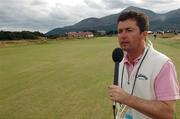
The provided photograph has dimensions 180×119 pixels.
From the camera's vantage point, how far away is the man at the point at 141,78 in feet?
11.8

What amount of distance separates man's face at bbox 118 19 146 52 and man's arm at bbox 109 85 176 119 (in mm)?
476

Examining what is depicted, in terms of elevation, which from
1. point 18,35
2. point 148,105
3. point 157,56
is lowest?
point 18,35

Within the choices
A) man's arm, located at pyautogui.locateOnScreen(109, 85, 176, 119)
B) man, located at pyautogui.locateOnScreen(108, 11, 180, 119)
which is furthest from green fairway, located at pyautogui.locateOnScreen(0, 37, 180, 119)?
man's arm, located at pyautogui.locateOnScreen(109, 85, 176, 119)

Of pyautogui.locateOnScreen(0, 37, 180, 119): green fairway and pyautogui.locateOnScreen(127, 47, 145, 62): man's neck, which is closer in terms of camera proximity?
pyautogui.locateOnScreen(127, 47, 145, 62): man's neck

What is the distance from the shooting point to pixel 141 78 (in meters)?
3.79

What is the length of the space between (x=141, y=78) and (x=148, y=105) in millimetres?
290

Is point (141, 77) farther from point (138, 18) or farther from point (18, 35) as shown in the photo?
point (18, 35)

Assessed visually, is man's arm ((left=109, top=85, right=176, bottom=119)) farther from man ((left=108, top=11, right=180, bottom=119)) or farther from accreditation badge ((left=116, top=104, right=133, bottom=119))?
accreditation badge ((left=116, top=104, right=133, bottom=119))

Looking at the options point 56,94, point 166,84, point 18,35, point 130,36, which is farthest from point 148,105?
point 18,35

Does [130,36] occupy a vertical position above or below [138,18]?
below

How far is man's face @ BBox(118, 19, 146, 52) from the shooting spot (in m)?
3.80

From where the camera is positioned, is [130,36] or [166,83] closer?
[166,83]

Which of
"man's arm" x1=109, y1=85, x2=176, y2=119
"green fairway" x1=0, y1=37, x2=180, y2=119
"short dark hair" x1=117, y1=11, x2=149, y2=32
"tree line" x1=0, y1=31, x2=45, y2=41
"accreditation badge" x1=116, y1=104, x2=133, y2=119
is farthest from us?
"tree line" x1=0, y1=31, x2=45, y2=41

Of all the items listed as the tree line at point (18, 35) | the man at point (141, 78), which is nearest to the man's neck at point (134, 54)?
the man at point (141, 78)
